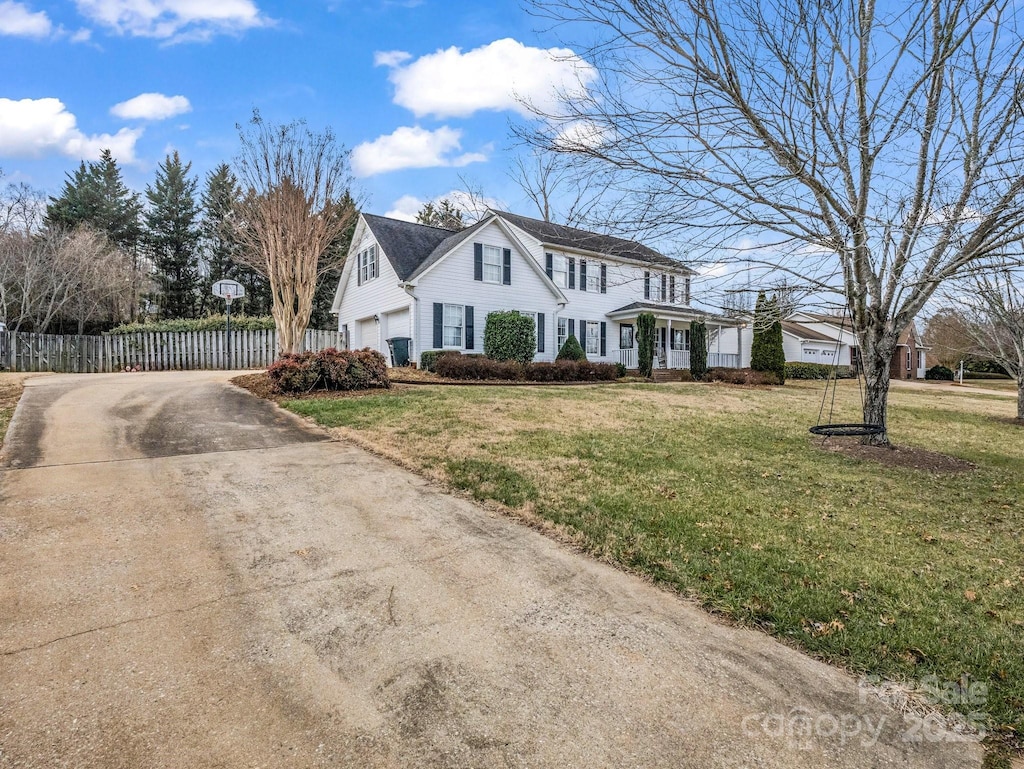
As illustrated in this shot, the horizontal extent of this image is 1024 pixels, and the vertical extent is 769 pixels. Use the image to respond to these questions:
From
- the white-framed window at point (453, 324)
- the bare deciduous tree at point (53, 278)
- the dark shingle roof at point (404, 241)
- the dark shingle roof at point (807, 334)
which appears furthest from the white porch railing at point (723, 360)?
the bare deciduous tree at point (53, 278)

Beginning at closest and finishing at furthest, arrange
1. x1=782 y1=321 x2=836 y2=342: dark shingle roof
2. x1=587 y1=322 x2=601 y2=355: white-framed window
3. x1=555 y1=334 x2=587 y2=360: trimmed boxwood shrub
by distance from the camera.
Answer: x1=555 y1=334 x2=587 y2=360: trimmed boxwood shrub < x1=587 y1=322 x2=601 y2=355: white-framed window < x1=782 y1=321 x2=836 y2=342: dark shingle roof

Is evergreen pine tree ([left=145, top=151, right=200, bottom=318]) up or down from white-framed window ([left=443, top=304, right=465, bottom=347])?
up

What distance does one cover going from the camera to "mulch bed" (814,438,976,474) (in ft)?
20.0

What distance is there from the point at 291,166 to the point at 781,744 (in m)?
14.6

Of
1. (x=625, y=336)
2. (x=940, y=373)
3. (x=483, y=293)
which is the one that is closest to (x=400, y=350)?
(x=483, y=293)

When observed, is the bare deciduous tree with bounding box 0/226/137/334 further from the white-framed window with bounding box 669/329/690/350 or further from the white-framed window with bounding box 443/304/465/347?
the white-framed window with bounding box 669/329/690/350

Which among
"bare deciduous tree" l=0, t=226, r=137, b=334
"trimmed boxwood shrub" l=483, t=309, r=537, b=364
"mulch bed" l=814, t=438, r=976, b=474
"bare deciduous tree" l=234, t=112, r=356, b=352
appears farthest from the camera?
"bare deciduous tree" l=0, t=226, r=137, b=334

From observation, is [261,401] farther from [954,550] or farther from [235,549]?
[954,550]

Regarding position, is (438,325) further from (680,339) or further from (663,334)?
(680,339)

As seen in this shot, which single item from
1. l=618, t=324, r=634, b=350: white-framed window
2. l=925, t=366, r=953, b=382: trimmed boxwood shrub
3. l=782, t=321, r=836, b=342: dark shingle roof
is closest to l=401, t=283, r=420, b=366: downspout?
l=618, t=324, r=634, b=350: white-framed window

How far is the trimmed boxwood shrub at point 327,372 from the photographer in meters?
9.48

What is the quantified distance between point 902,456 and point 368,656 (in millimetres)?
6993

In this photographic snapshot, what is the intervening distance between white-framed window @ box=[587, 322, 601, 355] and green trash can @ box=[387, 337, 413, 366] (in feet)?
27.0

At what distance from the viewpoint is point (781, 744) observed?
6.03 feet
